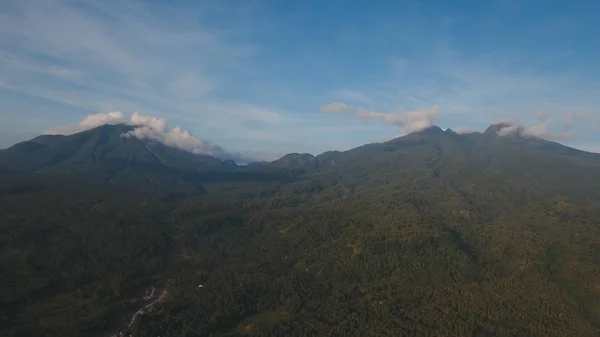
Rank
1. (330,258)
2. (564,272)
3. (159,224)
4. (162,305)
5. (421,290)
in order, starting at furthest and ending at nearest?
(159,224) → (330,258) → (564,272) → (421,290) → (162,305)

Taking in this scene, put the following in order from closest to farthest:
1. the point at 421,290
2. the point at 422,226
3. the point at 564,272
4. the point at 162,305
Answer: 1. the point at 162,305
2. the point at 421,290
3. the point at 564,272
4. the point at 422,226

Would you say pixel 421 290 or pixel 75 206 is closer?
pixel 421 290

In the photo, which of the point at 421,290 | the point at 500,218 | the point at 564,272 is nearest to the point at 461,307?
the point at 421,290

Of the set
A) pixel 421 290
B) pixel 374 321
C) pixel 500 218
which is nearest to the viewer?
pixel 374 321

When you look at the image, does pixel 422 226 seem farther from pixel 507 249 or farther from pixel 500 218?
pixel 500 218

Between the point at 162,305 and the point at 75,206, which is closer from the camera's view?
the point at 162,305

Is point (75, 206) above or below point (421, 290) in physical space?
above

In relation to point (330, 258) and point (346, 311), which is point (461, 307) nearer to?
point (346, 311)

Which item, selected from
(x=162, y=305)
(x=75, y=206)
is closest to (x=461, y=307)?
(x=162, y=305)

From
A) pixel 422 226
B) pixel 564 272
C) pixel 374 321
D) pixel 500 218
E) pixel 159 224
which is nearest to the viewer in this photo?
pixel 374 321
